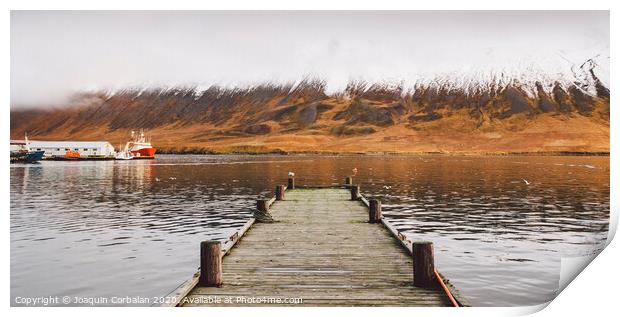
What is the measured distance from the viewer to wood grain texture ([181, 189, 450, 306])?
10.3m

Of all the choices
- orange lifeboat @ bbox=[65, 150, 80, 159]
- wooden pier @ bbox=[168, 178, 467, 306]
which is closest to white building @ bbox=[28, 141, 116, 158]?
orange lifeboat @ bbox=[65, 150, 80, 159]

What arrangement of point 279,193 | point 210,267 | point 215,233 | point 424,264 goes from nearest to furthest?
point 424,264 < point 210,267 < point 215,233 < point 279,193

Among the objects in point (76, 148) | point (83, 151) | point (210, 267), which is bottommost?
point (210, 267)

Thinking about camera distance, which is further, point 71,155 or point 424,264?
point 71,155

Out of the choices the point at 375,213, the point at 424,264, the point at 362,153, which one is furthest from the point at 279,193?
the point at 362,153

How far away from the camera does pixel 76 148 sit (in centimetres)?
12288

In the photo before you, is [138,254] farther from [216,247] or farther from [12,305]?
[216,247]

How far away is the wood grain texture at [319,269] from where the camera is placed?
33.7ft

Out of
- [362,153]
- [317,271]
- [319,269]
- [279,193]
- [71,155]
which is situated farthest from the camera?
[362,153]

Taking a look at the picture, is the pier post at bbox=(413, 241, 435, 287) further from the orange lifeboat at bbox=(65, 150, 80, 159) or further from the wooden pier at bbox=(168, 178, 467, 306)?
the orange lifeboat at bbox=(65, 150, 80, 159)

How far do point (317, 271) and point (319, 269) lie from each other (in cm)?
24

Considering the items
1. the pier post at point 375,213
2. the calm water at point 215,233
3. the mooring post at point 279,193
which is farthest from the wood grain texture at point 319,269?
the mooring post at point 279,193

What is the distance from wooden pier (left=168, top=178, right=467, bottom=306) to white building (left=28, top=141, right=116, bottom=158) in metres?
101

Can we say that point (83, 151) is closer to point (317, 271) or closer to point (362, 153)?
point (362, 153)
